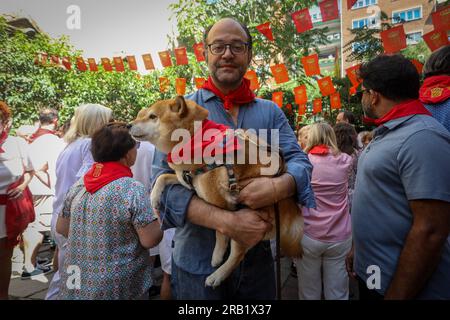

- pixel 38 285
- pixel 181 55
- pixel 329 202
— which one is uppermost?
pixel 181 55

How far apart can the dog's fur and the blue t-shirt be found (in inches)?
17.6

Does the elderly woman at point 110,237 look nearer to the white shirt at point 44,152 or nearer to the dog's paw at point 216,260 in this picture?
the dog's paw at point 216,260

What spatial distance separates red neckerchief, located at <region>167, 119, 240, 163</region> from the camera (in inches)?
57.1

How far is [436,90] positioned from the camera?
7.25 feet

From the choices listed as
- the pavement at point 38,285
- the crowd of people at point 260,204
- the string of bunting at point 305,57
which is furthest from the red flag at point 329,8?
the pavement at point 38,285

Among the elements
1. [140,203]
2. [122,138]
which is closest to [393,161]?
[140,203]

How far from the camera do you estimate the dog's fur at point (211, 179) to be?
4.94 ft

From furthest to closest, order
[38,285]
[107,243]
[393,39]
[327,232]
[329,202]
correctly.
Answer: [393,39]
[38,285]
[329,202]
[327,232]
[107,243]

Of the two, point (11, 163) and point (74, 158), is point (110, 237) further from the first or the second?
point (11, 163)

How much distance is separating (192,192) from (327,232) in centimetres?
238

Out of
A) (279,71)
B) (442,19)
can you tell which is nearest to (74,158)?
(442,19)

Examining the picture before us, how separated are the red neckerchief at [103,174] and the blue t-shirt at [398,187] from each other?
1.88 m
